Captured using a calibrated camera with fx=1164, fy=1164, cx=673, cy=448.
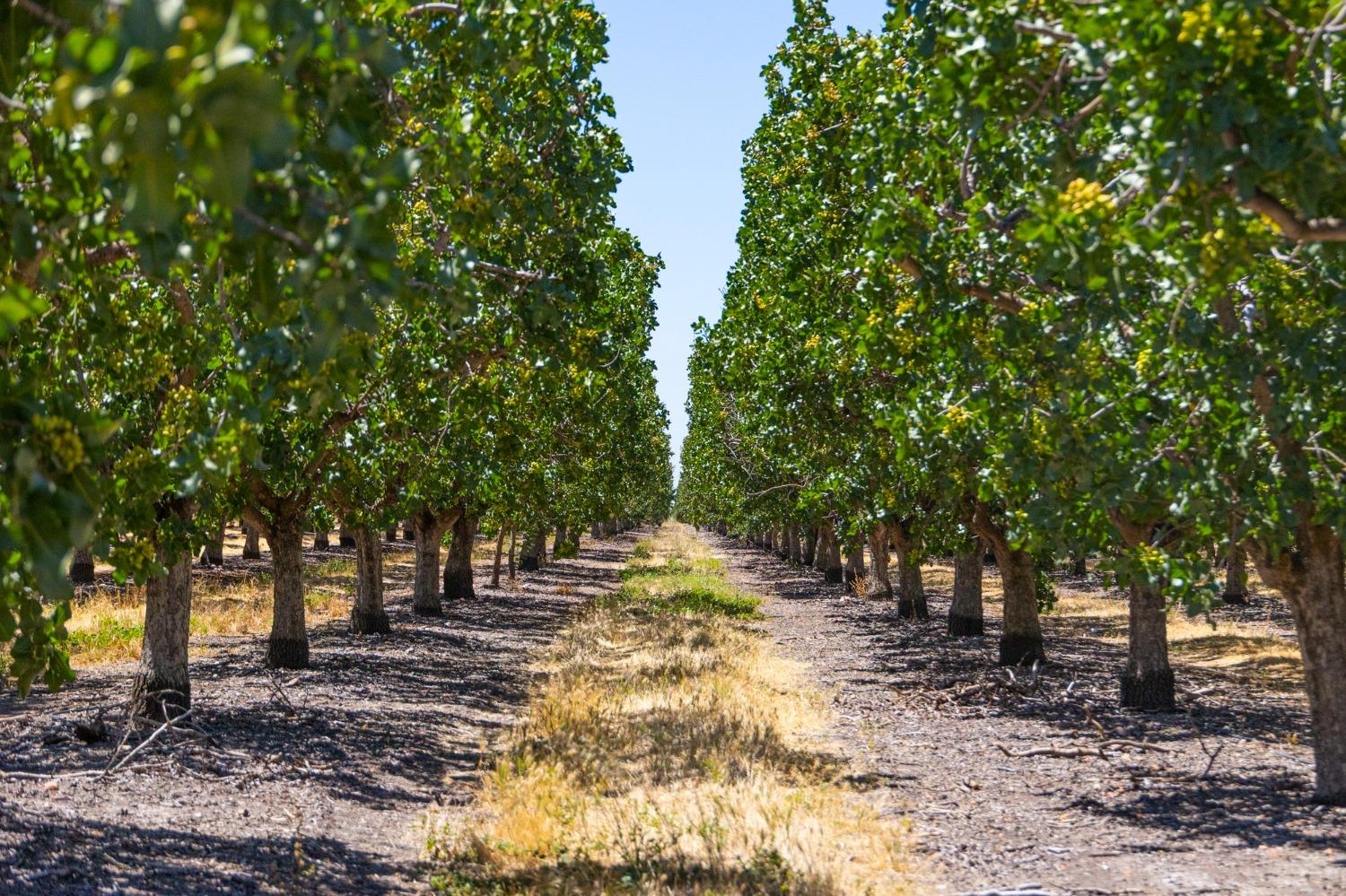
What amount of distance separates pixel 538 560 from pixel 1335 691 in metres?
42.7

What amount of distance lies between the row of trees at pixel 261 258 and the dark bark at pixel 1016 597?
683 cm

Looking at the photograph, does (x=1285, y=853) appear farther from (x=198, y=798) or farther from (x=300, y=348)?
A: (x=198, y=798)

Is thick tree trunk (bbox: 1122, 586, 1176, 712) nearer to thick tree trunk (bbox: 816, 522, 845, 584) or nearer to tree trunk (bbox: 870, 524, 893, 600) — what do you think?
tree trunk (bbox: 870, 524, 893, 600)

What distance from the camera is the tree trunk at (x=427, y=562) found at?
26766 millimetres

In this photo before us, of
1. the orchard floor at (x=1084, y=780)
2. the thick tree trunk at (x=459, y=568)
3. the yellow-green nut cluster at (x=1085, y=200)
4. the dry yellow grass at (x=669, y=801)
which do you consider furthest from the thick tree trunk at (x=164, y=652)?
the thick tree trunk at (x=459, y=568)

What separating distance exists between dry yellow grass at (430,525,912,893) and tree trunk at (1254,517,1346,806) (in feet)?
11.6

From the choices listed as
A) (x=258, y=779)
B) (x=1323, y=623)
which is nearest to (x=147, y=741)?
(x=258, y=779)

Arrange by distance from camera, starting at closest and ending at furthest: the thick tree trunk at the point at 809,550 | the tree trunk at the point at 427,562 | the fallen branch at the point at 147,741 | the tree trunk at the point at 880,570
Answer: the fallen branch at the point at 147,741
the tree trunk at the point at 427,562
the tree trunk at the point at 880,570
the thick tree trunk at the point at 809,550

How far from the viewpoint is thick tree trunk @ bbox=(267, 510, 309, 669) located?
665 inches

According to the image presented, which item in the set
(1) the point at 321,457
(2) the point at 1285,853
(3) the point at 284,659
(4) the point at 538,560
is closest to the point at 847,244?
(1) the point at 321,457

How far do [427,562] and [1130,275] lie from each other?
2148 centimetres

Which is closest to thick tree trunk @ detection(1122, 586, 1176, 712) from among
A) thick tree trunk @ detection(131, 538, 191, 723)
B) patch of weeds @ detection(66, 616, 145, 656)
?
thick tree trunk @ detection(131, 538, 191, 723)

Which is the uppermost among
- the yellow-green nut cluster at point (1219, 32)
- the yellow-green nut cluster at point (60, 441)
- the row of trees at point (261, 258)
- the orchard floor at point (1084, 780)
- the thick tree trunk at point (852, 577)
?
the yellow-green nut cluster at point (1219, 32)

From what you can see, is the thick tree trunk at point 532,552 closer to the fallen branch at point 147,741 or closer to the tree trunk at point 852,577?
the tree trunk at point 852,577
